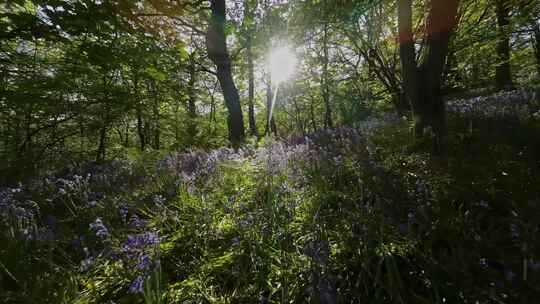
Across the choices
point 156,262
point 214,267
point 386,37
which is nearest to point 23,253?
point 156,262

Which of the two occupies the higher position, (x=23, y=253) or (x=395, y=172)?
(x=395, y=172)

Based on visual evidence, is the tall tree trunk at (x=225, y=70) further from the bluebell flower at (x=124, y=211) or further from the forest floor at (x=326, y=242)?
the forest floor at (x=326, y=242)

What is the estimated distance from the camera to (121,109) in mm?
6418

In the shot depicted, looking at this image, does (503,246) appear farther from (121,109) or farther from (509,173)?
(121,109)

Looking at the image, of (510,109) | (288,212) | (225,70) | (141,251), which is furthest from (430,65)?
(225,70)

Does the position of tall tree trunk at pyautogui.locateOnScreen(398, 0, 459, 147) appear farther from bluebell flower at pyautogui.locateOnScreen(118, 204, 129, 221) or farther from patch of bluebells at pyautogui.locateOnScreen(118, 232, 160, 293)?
bluebell flower at pyautogui.locateOnScreen(118, 204, 129, 221)

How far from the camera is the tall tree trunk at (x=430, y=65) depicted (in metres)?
3.48

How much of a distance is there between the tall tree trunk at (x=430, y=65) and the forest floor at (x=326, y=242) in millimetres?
595

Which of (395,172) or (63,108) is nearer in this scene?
(395,172)

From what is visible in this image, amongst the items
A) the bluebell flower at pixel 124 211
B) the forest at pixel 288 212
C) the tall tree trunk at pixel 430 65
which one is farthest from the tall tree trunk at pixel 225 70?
the bluebell flower at pixel 124 211

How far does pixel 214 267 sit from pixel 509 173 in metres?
2.56

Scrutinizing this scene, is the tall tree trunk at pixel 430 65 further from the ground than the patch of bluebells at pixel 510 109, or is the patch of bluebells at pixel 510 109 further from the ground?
the tall tree trunk at pixel 430 65

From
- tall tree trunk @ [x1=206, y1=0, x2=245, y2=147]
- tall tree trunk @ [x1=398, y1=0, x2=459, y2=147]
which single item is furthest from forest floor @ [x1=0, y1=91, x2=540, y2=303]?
tall tree trunk @ [x1=206, y1=0, x2=245, y2=147]

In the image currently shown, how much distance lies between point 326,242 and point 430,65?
11.0 ft
